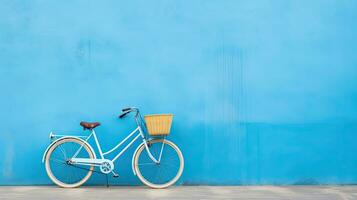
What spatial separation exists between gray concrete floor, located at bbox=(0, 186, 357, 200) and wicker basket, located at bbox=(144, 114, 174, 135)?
0.78 m

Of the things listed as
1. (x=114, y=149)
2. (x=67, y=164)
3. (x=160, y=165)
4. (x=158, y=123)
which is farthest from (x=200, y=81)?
(x=67, y=164)

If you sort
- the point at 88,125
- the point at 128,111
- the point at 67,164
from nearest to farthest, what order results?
the point at 88,125 → the point at 67,164 → the point at 128,111

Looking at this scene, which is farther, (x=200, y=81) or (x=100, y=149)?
(x=200, y=81)

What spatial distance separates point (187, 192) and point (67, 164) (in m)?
1.64

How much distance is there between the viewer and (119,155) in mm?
6875

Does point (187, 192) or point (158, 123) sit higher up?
point (158, 123)

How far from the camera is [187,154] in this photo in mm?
7043

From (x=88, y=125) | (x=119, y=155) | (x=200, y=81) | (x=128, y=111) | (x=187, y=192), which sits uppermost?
(x=200, y=81)

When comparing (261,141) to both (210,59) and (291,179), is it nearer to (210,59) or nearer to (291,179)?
(291,179)

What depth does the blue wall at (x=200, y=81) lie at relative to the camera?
6980 millimetres

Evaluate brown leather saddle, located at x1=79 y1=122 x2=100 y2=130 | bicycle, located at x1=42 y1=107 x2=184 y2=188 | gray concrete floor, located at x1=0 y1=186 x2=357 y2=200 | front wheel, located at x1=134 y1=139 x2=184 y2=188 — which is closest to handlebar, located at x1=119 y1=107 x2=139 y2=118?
bicycle, located at x1=42 y1=107 x2=184 y2=188

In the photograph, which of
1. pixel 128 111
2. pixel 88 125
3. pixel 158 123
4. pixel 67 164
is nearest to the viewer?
pixel 158 123

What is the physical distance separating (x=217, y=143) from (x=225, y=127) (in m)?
0.25

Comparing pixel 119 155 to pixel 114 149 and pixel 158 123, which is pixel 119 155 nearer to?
pixel 114 149
